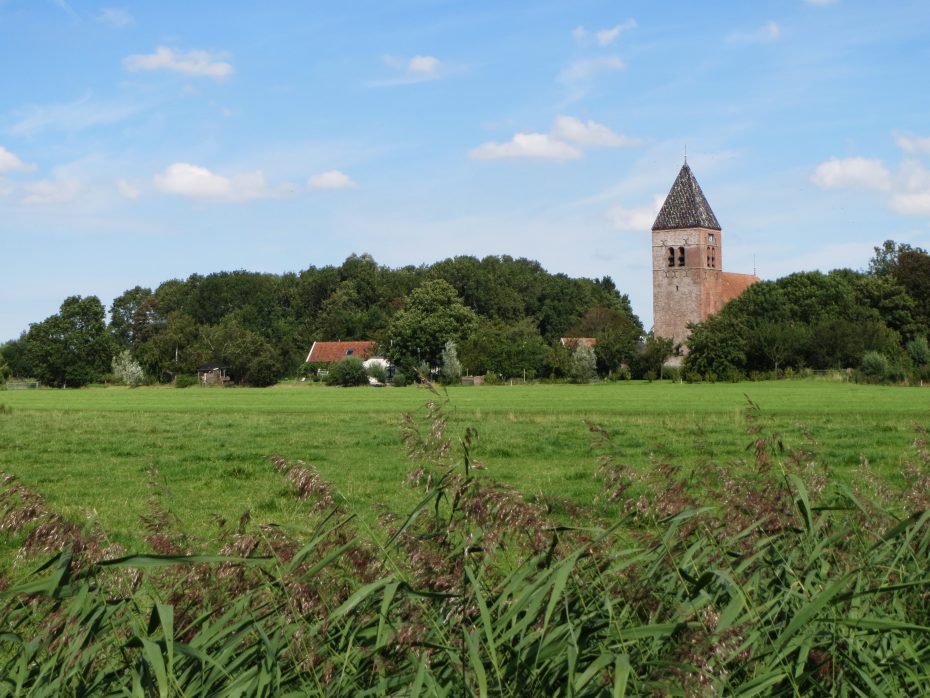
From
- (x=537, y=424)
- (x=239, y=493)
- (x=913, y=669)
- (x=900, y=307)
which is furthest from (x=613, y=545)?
(x=900, y=307)

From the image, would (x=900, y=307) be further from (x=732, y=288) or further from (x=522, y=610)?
(x=522, y=610)

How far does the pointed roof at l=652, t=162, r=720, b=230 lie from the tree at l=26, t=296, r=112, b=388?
63.2 m

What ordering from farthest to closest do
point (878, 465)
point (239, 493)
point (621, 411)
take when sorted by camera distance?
point (621, 411), point (878, 465), point (239, 493)

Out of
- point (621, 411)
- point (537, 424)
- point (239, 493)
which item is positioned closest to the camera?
point (239, 493)

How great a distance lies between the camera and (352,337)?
471 ft

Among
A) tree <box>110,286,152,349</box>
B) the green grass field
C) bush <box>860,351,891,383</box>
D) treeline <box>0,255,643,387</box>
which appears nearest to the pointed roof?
treeline <box>0,255,643,387</box>

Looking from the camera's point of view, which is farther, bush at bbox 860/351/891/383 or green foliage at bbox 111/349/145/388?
green foliage at bbox 111/349/145/388

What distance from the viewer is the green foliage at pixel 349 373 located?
326 ft

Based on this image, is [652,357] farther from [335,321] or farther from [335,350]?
[335,321]

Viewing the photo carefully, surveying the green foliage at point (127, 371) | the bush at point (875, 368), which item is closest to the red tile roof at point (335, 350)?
the green foliage at point (127, 371)

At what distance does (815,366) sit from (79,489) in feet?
255

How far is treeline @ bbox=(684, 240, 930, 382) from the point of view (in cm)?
8250

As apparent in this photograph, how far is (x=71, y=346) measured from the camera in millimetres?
116500

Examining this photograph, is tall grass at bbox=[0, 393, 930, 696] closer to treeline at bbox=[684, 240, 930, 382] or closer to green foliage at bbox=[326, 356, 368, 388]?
treeline at bbox=[684, 240, 930, 382]
